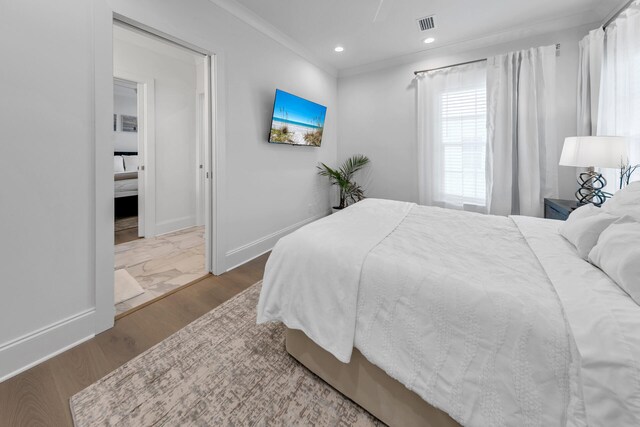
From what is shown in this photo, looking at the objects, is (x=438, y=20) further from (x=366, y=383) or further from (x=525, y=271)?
(x=366, y=383)

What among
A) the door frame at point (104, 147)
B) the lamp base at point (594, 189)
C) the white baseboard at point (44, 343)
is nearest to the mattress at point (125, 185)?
the door frame at point (104, 147)

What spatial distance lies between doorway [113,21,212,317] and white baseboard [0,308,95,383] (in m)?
0.71

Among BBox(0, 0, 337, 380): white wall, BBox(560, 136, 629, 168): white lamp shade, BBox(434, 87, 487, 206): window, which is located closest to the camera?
BBox(0, 0, 337, 380): white wall

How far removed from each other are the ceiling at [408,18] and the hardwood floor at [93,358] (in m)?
2.84

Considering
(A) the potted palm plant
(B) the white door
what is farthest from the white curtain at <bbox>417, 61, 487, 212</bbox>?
(B) the white door

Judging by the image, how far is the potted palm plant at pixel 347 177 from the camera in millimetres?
4164

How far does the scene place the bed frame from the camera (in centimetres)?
100

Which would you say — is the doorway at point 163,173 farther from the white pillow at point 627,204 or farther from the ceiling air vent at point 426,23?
the white pillow at point 627,204

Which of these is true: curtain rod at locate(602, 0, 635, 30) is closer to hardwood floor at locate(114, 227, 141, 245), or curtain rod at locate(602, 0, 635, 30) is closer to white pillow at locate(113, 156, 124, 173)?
hardwood floor at locate(114, 227, 141, 245)

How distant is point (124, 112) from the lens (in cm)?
600

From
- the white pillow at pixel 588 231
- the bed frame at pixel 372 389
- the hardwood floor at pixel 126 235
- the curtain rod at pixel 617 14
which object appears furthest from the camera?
the hardwood floor at pixel 126 235

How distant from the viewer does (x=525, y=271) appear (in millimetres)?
1062

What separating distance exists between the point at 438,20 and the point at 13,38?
345 cm

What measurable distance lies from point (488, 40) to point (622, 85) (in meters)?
1.53
